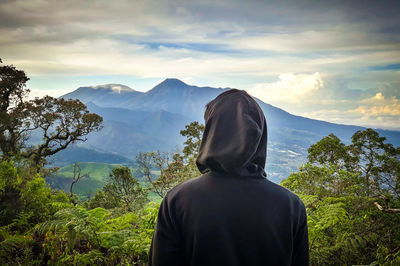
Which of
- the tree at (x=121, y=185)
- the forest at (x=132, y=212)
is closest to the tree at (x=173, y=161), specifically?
the forest at (x=132, y=212)

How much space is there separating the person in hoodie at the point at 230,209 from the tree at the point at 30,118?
1883cm

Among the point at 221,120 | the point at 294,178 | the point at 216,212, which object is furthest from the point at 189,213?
the point at 294,178

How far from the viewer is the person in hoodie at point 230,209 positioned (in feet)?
5.36

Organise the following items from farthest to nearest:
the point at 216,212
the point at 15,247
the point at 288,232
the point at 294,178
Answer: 1. the point at 294,178
2. the point at 15,247
3. the point at 288,232
4. the point at 216,212

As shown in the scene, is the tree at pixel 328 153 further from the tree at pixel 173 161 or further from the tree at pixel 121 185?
the tree at pixel 121 185

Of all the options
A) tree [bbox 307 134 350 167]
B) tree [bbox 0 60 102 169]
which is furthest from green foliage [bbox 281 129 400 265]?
tree [bbox 0 60 102 169]

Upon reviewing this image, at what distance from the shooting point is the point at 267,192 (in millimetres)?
1688

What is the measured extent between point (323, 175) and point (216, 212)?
894 centimetres

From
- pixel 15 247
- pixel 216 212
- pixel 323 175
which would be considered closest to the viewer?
pixel 216 212

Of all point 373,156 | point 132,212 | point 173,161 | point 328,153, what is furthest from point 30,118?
point 373,156

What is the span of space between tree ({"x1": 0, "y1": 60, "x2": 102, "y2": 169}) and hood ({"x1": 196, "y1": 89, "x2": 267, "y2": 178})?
62.3 feet

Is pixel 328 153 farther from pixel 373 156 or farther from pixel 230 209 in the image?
pixel 230 209

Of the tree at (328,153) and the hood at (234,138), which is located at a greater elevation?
the hood at (234,138)

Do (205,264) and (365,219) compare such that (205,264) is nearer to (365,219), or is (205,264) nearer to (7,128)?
(365,219)
